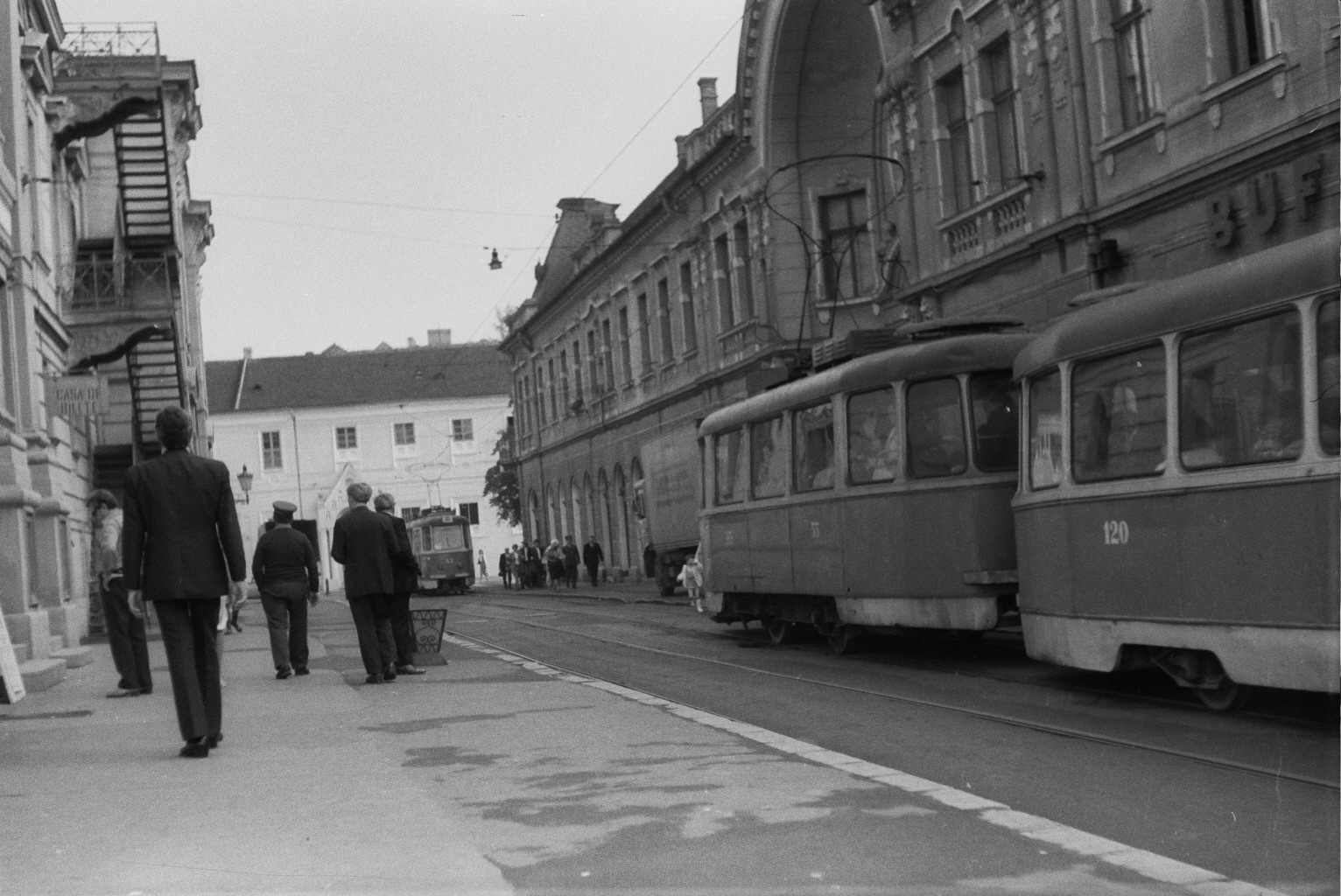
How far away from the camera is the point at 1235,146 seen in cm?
1888

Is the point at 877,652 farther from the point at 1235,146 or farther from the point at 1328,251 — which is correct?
Answer: the point at 1328,251

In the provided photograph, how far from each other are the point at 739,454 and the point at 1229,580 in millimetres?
9428

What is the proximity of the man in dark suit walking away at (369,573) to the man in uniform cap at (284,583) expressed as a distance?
1424 millimetres

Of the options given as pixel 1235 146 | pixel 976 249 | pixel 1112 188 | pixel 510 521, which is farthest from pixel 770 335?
pixel 510 521

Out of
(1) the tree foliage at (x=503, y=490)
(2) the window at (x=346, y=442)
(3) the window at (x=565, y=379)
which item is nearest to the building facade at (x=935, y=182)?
(3) the window at (x=565, y=379)

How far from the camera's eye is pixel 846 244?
36938 mm

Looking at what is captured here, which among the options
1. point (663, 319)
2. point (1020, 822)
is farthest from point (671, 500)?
point (1020, 822)

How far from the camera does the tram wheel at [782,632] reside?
1891 centimetres

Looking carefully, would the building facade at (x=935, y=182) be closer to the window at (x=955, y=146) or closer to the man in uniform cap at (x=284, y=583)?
the window at (x=955, y=146)

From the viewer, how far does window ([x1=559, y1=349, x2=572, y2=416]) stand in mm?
61612

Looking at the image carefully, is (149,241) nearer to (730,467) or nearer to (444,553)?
(730,467)

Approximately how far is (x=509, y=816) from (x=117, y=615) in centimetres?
794

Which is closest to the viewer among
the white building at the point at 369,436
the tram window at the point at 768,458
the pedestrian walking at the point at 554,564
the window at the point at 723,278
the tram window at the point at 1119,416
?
the tram window at the point at 1119,416

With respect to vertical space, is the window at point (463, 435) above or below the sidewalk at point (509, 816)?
above
